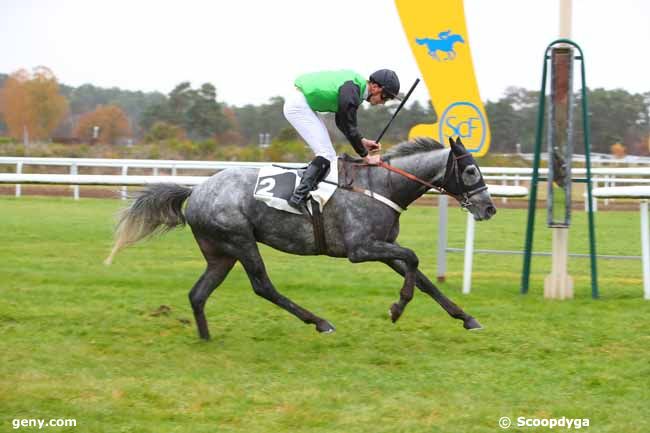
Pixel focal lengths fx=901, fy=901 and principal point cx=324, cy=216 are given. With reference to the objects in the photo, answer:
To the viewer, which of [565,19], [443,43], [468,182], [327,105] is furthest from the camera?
[443,43]

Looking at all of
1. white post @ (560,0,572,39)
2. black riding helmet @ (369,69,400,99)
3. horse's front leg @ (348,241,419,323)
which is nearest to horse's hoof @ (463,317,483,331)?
horse's front leg @ (348,241,419,323)

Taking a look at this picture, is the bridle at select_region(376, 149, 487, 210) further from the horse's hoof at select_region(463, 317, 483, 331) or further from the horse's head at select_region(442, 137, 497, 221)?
the horse's hoof at select_region(463, 317, 483, 331)

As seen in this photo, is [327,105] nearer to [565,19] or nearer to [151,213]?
[151,213]

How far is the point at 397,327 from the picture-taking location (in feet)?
21.3

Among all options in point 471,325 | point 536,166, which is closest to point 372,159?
point 471,325

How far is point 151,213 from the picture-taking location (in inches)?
258

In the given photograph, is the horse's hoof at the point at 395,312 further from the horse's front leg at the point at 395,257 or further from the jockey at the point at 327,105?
the jockey at the point at 327,105

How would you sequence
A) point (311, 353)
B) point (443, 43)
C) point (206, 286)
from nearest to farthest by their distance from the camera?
point (311, 353)
point (206, 286)
point (443, 43)

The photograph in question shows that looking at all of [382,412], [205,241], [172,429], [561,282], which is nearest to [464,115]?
[561,282]

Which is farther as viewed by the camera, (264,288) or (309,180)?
(264,288)

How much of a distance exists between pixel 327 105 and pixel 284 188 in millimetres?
625

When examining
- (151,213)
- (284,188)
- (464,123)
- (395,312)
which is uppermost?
(464,123)

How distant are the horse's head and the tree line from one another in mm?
17726

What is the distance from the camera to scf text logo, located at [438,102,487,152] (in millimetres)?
8086
